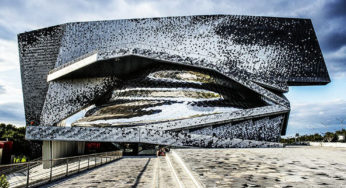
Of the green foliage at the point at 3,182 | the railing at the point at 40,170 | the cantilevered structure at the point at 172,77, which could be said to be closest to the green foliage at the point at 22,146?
the cantilevered structure at the point at 172,77

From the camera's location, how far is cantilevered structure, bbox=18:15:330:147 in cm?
1655

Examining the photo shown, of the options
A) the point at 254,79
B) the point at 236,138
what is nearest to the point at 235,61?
the point at 254,79

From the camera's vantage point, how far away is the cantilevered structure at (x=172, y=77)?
16.5 meters

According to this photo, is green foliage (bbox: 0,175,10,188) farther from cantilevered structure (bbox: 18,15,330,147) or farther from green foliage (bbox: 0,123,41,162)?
green foliage (bbox: 0,123,41,162)

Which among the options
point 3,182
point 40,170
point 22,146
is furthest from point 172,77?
point 22,146

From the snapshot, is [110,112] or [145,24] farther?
[145,24]

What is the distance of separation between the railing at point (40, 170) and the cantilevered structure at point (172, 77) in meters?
8.15

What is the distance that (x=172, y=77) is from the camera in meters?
20.0

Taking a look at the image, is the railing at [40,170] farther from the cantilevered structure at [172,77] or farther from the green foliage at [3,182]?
the cantilevered structure at [172,77]

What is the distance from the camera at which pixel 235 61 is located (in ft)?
74.3

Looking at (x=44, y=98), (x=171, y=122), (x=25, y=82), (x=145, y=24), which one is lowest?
(x=171, y=122)

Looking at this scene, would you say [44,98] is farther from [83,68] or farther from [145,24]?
[145,24]

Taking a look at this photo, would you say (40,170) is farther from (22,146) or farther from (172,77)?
(22,146)

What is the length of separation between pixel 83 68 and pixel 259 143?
49.1ft
